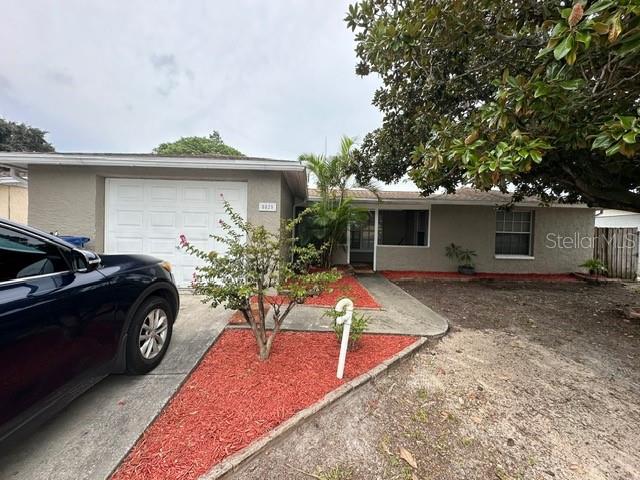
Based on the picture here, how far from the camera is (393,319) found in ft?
15.2

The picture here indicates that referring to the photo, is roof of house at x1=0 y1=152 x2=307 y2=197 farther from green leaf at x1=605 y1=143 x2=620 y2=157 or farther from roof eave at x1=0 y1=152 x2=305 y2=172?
green leaf at x1=605 y1=143 x2=620 y2=157

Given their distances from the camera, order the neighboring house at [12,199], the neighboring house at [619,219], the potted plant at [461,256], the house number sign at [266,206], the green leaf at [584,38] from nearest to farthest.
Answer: the green leaf at [584,38] < the house number sign at [266,206] < the potted plant at [461,256] < the neighboring house at [12,199] < the neighboring house at [619,219]

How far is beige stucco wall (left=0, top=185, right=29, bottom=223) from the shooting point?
33.9 feet

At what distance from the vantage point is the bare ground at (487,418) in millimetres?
1891

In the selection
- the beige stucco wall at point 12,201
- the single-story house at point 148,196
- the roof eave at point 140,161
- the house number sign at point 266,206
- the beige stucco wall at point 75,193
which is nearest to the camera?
the roof eave at point 140,161

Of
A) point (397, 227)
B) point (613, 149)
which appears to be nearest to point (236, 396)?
point (613, 149)

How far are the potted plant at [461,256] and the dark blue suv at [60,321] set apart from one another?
9.41 metres

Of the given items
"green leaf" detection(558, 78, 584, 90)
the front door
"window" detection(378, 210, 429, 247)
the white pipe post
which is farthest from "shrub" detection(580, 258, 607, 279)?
the white pipe post

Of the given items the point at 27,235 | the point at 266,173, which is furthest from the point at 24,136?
the point at 27,235

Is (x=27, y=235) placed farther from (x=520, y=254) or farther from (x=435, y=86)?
(x=520, y=254)

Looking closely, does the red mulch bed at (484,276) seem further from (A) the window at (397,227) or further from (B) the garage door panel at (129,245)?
(B) the garage door panel at (129,245)

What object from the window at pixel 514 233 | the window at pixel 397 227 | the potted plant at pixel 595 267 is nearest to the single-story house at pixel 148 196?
the window at pixel 397 227

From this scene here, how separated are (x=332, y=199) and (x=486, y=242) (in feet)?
19.9

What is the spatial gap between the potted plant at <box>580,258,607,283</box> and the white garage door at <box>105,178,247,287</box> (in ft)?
37.2
